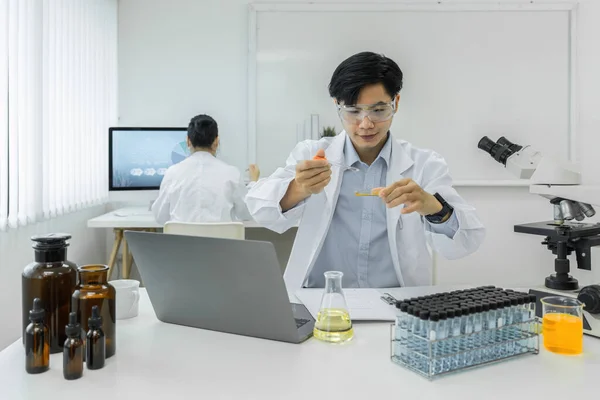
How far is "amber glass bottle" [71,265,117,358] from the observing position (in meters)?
0.88

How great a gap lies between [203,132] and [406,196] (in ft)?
5.85

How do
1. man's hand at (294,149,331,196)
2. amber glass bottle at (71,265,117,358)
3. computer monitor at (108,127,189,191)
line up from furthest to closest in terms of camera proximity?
computer monitor at (108,127,189,191) → man's hand at (294,149,331,196) → amber glass bottle at (71,265,117,358)

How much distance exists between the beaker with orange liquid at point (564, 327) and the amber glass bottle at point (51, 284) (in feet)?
3.27

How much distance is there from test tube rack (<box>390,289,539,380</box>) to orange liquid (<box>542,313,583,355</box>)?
0.05 meters

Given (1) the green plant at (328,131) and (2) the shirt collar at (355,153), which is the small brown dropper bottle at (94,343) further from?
(1) the green plant at (328,131)

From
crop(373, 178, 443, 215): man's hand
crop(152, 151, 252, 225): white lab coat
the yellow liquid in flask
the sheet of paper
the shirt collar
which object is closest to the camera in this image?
the yellow liquid in flask

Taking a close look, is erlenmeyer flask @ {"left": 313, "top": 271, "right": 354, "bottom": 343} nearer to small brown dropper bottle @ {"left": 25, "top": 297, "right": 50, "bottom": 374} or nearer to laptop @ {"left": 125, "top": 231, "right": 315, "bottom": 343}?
laptop @ {"left": 125, "top": 231, "right": 315, "bottom": 343}

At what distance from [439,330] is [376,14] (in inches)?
127

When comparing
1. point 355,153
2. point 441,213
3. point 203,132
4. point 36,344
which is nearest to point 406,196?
point 441,213

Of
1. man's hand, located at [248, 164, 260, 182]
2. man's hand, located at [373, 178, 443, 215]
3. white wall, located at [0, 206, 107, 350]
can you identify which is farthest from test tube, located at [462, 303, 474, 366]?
man's hand, located at [248, 164, 260, 182]

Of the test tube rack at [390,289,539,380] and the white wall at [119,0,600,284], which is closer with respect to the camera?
→ the test tube rack at [390,289,539,380]

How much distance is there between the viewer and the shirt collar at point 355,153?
1.75 meters

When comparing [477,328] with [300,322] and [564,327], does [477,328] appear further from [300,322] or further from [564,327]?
[300,322]

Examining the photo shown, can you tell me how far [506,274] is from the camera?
3.64m
